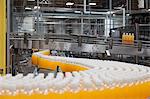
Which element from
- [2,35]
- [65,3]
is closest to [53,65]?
[2,35]

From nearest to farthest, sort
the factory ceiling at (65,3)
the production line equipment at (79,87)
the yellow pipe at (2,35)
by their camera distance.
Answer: the production line equipment at (79,87) → the yellow pipe at (2,35) → the factory ceiling at (65,3)

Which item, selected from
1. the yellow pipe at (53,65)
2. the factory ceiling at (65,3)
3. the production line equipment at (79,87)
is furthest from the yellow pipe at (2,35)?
the factory ceiling at (65,3)

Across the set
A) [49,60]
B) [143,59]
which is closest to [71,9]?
[143,59]

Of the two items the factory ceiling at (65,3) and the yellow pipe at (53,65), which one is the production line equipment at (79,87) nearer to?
the yellow pipe at (53,65)

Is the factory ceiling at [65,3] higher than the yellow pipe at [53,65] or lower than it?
higher

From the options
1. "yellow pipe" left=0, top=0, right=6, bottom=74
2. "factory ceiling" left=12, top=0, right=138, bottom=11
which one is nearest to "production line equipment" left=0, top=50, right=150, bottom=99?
"yellow pipe" left=0, top=0, right=6, bottom=74

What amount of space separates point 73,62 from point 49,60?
62cm

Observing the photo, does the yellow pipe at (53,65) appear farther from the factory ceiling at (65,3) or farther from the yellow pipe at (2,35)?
the factory ceiling at (65,3)

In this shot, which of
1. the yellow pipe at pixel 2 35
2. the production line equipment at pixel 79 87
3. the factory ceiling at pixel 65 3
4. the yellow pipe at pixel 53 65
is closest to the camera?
the production line equipment at pixel 79 87

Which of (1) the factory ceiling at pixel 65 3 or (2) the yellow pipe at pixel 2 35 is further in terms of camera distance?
(1) the factory ceiling at pixel 65 3

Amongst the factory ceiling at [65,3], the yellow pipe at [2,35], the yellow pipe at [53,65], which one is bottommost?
the yellow pipe at [53,65]

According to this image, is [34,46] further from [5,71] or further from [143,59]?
[143,59]

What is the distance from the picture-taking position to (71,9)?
11.1 meters

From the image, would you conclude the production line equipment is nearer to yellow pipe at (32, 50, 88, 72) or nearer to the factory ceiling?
yellow pipe at (32, 50, 88, 72)
